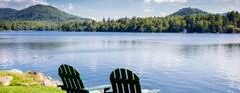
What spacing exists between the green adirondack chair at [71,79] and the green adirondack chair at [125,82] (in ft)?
3.85

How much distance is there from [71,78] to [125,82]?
7.79ft

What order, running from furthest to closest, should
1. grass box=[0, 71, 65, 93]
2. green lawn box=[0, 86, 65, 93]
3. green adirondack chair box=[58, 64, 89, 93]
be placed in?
grass box=[0, 71, 65, 93], green lawn box=[0, 86, 65, 93], green adirondack chair box=[58, 64, 89, 93]

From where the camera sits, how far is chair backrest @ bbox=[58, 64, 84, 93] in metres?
15.5

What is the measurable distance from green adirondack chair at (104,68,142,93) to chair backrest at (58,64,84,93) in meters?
1.29

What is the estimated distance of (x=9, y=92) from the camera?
19.5 metres

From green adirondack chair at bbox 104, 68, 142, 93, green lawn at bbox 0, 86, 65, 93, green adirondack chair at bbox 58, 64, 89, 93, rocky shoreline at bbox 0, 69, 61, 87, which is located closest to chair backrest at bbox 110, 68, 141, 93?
green adirondack chair at bbox 104, 68, 142, 93

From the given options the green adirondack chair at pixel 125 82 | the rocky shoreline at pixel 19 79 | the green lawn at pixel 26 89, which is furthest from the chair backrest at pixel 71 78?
the rocky shoreline at pixel 19 79

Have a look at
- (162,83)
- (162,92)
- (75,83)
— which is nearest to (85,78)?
(162,83)

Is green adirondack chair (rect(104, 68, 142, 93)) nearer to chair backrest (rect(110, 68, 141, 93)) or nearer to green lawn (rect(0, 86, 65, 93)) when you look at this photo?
chair backrest (rect(110, 68, 141, 93))

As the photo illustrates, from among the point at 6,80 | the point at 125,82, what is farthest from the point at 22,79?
the point at 125,82

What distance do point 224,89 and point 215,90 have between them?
103 centimetres

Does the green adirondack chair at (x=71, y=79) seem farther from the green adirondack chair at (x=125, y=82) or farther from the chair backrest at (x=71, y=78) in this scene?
the green adirondack chair at (x=125, y=82)

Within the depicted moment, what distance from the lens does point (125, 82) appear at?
47.0 feet

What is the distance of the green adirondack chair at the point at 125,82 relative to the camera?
13.9 m
